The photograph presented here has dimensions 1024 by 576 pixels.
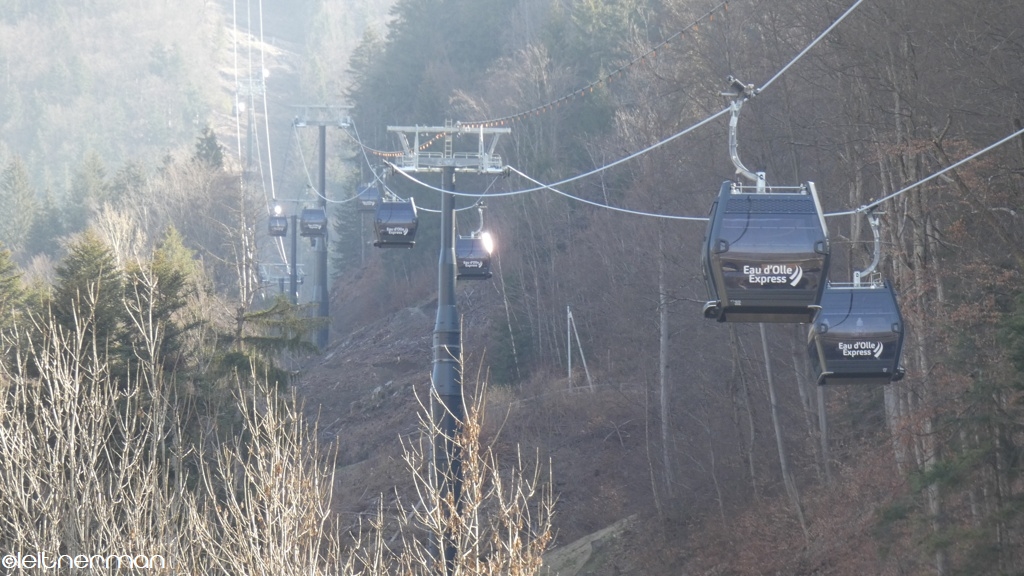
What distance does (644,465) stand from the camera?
29.4 metres

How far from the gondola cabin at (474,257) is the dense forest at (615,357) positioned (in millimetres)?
1554

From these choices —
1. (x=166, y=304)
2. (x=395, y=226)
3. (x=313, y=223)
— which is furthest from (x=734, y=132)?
(x=313, y=223)

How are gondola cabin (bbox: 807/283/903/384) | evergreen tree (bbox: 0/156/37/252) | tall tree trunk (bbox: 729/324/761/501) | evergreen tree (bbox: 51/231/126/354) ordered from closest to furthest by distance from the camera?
gondola cabin (bbox: 807/283/903/384)
evergreen tree (bbox: 51/231/126/354)
tall tree trunk (bbox: 729/324/761/501)
evergreen tree (bbox: 0/156/37/252)

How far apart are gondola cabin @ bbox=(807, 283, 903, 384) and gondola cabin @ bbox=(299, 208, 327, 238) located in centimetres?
3316

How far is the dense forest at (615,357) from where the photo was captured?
12.9m

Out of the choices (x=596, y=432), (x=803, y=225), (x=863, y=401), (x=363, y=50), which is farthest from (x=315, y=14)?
(x=803, y=225)

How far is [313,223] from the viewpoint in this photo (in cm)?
4462

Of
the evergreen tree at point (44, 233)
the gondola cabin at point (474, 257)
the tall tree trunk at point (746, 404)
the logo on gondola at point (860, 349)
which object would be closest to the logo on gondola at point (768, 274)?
the logo on gondola at point (860, 349)

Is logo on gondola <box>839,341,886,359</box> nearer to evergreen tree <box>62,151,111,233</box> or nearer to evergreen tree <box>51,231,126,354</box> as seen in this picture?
evergreen tree <box>51,231,126,354</box>

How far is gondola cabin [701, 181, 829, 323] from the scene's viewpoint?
1035 centimetres

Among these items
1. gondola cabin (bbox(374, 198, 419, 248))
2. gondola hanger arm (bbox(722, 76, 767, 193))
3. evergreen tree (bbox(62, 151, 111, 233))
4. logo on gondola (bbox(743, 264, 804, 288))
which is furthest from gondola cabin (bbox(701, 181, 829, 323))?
evergreen tree (bbox(62, 151, 111, 233))

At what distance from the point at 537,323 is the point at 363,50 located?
37.1 m

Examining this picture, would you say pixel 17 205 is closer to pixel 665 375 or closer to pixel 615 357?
pixel 615 357

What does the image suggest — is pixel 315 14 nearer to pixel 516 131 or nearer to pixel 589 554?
pixel 516 131
